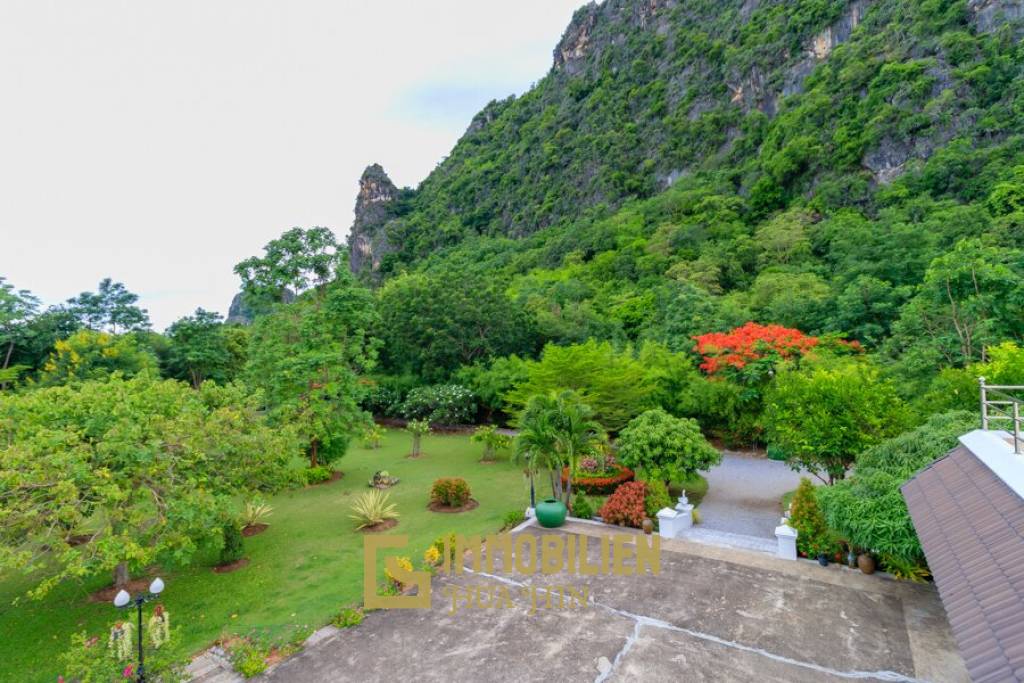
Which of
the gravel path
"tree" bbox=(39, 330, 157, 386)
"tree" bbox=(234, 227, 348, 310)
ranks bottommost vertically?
the gravel path

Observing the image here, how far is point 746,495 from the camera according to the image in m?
14.2

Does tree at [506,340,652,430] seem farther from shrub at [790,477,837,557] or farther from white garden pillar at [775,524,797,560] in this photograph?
white garden pillar at [775,524,797,560]

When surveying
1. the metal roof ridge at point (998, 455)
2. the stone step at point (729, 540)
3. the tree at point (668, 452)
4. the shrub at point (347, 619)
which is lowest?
the stone step at point (729, 540)

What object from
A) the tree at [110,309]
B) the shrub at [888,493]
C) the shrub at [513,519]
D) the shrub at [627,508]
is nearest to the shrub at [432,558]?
the shrub at [513,519]

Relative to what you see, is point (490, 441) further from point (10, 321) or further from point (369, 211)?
point (369, 211)

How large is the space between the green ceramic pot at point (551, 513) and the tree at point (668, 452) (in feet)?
7.56

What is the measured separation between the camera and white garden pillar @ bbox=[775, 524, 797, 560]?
31.8 ft

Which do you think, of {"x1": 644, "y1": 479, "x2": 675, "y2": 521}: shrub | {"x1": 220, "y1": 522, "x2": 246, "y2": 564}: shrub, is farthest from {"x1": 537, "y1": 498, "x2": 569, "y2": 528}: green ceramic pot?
{"x1": 220, "y1": 522, "x2": 246, "y2": 564}: shrub

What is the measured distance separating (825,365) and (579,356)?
27.8 ft

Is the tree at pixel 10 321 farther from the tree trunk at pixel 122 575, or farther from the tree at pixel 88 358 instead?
the tree trunk at pixel 122 575

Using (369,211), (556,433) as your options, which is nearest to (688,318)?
(556,433)

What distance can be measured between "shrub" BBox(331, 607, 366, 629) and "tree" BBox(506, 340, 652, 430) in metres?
10.4

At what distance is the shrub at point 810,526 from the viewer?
31.1 feet

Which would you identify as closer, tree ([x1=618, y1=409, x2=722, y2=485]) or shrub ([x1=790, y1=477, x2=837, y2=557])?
shrub ([x1=790, y1=477, x2=837, y2=557])
